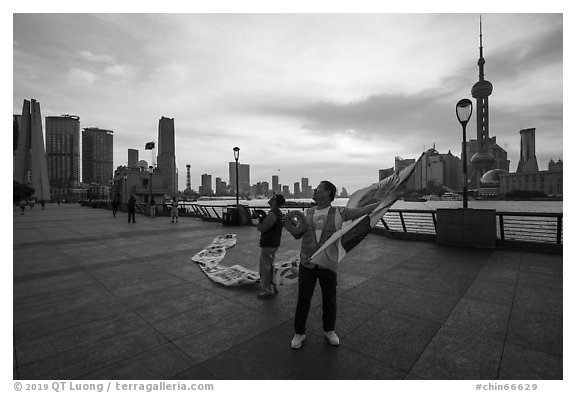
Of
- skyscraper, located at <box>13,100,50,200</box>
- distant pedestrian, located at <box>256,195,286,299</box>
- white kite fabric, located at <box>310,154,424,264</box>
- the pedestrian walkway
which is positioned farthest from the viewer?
skyscraper, located at <box>13,100,50,200</box>

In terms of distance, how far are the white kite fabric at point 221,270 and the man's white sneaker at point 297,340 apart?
2596 mm

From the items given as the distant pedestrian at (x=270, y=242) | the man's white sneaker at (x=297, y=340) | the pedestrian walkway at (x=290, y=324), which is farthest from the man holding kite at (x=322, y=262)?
the distant pedestrian at (x=270, y=242)

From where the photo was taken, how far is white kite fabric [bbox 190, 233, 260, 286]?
20.7ft

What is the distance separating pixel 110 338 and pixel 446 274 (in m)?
6.83

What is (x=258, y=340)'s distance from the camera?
391 centimetres

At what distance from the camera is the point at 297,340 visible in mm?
3723

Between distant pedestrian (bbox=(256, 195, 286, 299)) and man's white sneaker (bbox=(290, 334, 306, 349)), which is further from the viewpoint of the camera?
distant pedestrian (bbox=(256, 195, 286, 299))

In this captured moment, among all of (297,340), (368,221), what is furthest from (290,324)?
(368,221)

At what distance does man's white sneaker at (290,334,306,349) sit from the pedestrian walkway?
0.08 metres

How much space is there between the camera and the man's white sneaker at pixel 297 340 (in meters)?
3.67

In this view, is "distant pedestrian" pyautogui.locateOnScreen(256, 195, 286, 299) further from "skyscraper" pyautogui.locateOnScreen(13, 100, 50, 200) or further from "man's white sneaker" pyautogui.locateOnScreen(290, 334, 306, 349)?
"skyscraper" pyautogui.locateOnScreen(13, 100, 50, 200)

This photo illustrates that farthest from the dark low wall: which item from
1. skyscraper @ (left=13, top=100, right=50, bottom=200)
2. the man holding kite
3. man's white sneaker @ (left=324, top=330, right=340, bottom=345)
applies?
skyscraper @ (left=13, top=100, right=50, bottom=200)

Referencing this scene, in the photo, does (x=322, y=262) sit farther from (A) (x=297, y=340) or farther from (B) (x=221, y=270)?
(B) (x=221, y=270)
